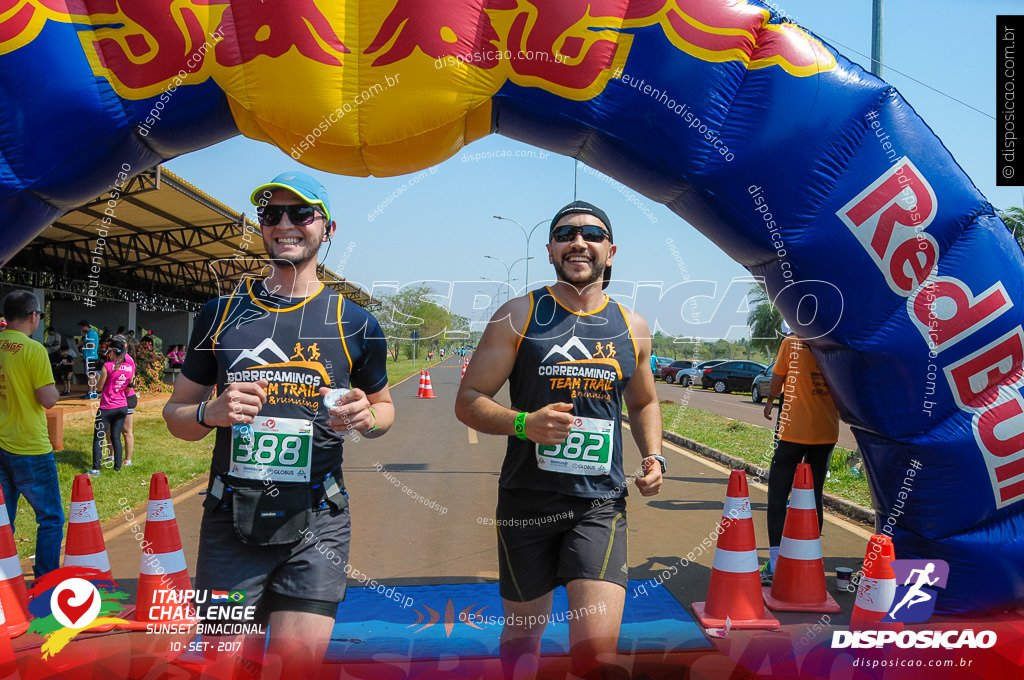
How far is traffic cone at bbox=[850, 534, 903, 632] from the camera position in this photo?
3.18 meters

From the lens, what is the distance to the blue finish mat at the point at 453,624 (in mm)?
3396

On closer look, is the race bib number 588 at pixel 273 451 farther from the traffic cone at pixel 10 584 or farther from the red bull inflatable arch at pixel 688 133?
the traffic cone at pixel 10 584

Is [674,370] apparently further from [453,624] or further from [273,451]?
[273,451]

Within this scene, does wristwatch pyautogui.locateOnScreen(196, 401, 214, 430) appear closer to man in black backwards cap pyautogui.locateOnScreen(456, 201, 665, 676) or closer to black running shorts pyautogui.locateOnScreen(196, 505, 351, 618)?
black running shorts pyautogui.locateOnScreen(196, 505, 351, 618)

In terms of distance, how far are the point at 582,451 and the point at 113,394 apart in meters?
6.30

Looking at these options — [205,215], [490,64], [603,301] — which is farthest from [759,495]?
[205,215]

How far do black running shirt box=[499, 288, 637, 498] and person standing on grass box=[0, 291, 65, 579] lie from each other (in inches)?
124

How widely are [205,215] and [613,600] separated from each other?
14.0 meters


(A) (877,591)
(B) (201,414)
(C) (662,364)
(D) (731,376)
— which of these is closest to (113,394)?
(B) (201,414)

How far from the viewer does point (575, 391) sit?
8.77 ft

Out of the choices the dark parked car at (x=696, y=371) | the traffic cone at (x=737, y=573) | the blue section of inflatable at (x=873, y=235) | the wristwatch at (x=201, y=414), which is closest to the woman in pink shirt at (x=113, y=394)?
the wristwatch at (x=201, y=414)

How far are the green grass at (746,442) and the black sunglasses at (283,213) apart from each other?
6.13m

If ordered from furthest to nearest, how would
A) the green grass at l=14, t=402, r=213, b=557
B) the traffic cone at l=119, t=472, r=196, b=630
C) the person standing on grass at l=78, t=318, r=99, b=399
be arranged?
the person standing on grass at l=78, t=318, r=99, b=399
the green grass at l=14, t=402, r=213, b=557
the traffic cone at l=119, t=472, r=196, b=630

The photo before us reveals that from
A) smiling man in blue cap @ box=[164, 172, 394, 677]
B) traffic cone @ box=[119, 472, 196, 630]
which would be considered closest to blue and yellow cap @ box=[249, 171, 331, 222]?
smiling man in blue cap @ box=[164, 172, 394, 677]
